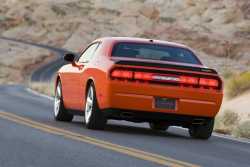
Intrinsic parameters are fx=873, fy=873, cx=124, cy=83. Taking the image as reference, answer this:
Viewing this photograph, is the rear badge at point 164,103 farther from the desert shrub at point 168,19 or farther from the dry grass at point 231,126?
the desert shrub at point 168,19

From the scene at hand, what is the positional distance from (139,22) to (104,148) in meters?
79.1

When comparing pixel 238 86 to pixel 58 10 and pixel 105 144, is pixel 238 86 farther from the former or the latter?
pixel 58 10

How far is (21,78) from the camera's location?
70.3 m

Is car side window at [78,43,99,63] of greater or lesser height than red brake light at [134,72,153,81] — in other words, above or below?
above

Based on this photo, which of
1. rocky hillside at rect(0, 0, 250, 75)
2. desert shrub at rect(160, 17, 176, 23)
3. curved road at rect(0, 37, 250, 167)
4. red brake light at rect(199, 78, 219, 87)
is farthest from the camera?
desert shrub at rect(160, 17, 176, 23)

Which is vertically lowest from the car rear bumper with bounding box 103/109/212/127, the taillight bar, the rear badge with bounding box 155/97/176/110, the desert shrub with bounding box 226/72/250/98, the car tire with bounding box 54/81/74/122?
the desert shrub with bounding box 226/72/250/98

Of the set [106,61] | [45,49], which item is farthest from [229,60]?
[106,61]

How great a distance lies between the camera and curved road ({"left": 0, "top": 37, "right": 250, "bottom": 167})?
9.21 metres

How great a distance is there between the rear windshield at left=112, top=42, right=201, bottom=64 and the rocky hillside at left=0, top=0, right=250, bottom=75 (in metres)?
59.1

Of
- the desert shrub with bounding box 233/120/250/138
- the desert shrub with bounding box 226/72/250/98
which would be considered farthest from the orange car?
the desert shrub with bounding box 226/72/250/98

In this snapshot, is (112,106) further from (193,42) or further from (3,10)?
(3,10)

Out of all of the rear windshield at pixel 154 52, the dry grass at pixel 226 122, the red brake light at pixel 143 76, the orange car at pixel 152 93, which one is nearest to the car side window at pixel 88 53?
the rear windshield at pixel 154 52

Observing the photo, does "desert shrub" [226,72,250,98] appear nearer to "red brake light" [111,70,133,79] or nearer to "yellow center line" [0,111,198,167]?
"yellow center line" [0,111,198,167]

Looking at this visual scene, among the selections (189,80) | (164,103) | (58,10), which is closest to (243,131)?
(189,80)
